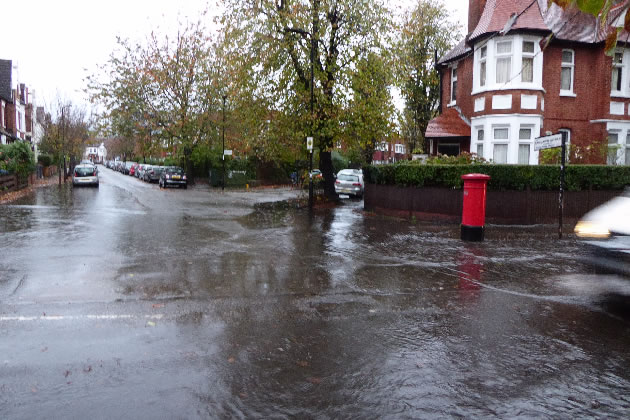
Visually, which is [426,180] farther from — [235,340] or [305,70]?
[235,340]

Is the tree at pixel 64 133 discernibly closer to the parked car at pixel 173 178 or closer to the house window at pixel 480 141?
the parked car at pixel 173 178

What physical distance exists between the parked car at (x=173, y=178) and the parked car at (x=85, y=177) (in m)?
4.92

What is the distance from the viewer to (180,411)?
3689 millimetres

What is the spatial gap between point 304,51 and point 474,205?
37.9 ft

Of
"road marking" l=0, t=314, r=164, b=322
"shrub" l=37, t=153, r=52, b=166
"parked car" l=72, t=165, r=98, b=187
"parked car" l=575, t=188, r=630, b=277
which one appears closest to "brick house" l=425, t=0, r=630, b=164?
"parked car" l=575, t=188, r=630, b=277

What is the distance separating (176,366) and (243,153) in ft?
113

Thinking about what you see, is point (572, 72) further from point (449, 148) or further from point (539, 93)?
Answer: point (449, 148)

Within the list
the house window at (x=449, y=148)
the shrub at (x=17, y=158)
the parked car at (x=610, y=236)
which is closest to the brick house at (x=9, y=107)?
the shrub at (x=17, y=158)

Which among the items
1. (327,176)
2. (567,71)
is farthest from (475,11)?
(327,176)

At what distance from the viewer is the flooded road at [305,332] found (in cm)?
390

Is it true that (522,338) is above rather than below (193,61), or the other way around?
below

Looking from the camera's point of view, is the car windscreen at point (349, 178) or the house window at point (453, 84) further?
the car windscreen at point (349, 178)

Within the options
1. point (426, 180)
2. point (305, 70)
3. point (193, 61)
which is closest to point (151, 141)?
point (193, 61)

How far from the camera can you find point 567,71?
21438 millimetres
